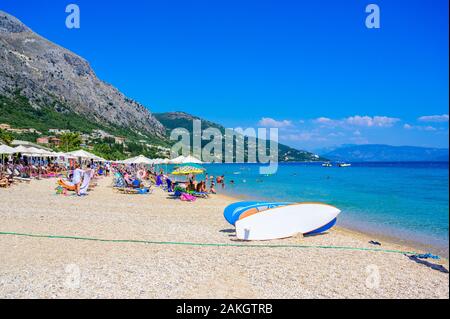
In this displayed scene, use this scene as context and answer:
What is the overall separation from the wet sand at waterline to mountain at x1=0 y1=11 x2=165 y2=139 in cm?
9339

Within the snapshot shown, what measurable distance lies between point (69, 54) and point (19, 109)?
65572 mm

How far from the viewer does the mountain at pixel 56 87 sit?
105438mm

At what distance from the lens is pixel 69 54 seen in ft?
506

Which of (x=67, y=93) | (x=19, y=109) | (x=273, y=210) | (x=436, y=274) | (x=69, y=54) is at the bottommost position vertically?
(x=436, y=274)

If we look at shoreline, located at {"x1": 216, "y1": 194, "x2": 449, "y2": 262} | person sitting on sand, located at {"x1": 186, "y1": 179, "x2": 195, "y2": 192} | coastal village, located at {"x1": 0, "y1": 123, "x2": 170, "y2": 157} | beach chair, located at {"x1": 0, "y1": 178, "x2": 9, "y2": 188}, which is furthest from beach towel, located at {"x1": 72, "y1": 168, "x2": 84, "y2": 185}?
coastal village, located at {"x1": 0, "y1": 123, "x2": 170, "y2": 157}

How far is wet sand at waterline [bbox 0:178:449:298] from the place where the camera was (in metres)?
5.55

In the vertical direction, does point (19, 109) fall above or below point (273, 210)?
above

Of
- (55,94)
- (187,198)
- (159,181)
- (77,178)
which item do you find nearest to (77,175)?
(77,178)

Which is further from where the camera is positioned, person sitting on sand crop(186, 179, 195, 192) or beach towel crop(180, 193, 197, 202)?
person sitting on sand crop(186, 179, 195, 192)

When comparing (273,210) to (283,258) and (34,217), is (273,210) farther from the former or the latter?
(34,217)

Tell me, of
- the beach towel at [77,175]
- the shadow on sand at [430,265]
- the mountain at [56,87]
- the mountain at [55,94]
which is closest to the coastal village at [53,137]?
the mountain at [55,94]

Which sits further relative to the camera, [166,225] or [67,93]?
[67,93]

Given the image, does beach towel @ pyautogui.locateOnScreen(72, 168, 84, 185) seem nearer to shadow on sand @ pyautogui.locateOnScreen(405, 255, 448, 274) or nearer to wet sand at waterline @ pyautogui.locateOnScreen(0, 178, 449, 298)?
wet sand at waterline @ pyautogui.locateOnScreen(0, 178, 449, 298)

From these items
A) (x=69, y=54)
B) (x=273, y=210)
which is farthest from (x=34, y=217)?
(x=69, y=54)
